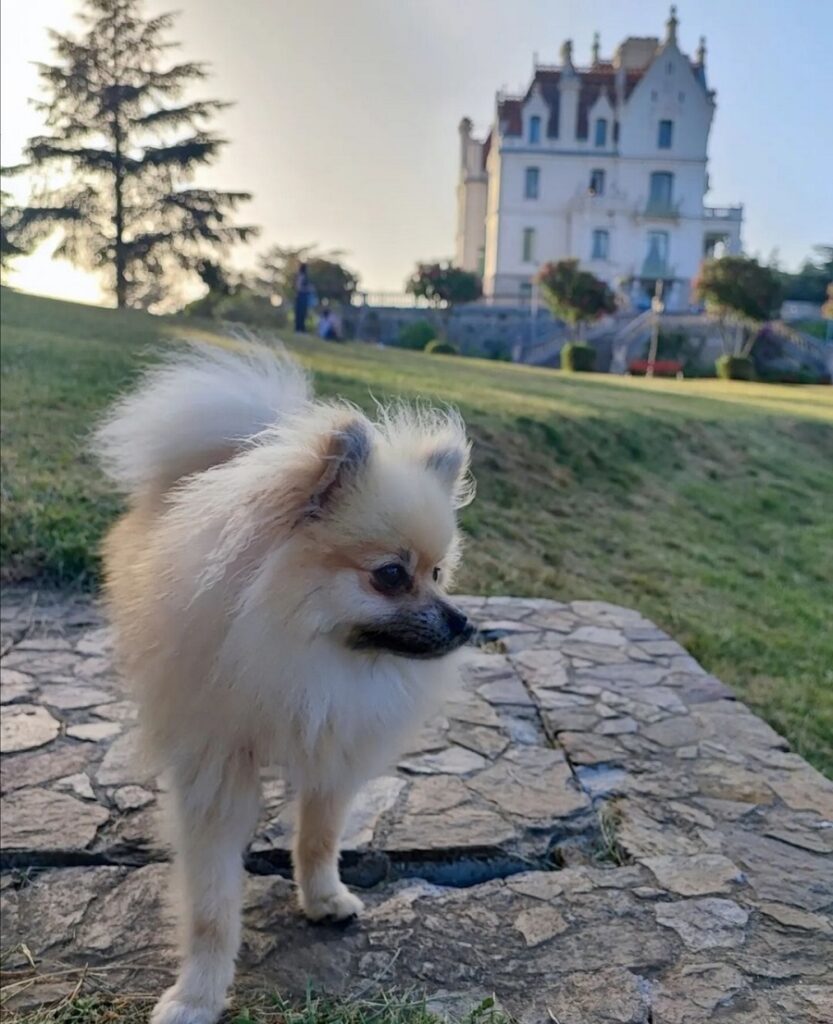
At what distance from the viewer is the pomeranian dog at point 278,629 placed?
215 centimetres

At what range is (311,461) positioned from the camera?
2.17m

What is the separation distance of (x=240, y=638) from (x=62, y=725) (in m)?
1.88

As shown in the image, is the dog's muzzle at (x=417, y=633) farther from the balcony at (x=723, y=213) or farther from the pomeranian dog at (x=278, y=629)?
the balcony at (x=723, y=213)

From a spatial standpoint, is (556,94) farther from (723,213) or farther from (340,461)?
(340,461)

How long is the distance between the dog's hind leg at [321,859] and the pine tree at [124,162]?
28.7ft

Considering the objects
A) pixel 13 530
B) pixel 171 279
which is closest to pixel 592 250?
pixel 171 279

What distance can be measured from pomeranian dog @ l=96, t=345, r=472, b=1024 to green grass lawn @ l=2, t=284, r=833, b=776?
1.53 metres

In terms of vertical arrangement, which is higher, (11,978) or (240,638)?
(240,638)

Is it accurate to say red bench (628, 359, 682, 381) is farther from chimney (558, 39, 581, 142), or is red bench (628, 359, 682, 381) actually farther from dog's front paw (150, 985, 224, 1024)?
dog's front paw (150, 985, 224, 1024)

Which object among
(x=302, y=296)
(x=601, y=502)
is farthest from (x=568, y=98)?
(x=601, y=502)

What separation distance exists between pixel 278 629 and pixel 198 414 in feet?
2.69

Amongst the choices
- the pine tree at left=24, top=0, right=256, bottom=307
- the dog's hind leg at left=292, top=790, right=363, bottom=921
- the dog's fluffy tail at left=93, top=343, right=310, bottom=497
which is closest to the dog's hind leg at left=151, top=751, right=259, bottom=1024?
the dog's hind leg at left=292, top=790, right=363, bottom=921

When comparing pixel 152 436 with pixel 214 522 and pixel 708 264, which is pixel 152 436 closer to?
pixel 214 522

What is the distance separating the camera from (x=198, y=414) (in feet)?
8.69
